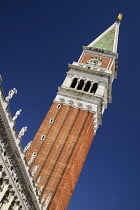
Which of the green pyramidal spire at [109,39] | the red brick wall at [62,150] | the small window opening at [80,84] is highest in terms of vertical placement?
the green pyramidal spire at [109,39]

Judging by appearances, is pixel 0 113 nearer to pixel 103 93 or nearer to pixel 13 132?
pixel 13 132

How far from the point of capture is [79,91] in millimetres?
47156

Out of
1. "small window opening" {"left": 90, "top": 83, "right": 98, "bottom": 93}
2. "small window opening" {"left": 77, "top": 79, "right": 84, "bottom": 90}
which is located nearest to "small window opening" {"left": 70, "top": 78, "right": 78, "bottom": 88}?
"small window opening" {"left": 77, "top": 79, "right": 84, "bottom": 90}

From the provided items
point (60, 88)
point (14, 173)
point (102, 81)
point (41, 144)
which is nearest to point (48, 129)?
point (41, 144)

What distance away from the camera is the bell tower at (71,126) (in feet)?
126

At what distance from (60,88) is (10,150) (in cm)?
2168

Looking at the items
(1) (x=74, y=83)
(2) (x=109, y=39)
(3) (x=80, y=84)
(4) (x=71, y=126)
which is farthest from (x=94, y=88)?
(2) (x=109, y=39)

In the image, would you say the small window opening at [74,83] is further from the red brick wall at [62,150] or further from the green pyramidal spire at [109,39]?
the green pyramidal spire at [109,39]

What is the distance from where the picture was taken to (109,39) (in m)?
59.0

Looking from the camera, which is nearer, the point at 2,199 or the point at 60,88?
the point at 2,199

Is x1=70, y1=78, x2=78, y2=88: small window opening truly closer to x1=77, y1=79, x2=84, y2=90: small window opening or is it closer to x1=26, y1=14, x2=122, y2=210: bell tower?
x1=26, y1=14, x2=122, y2=210: bell tower

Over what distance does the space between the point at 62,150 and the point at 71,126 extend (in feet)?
13.1

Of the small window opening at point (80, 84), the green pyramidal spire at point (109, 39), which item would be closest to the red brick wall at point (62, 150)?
the small window opening at point (80, 84)

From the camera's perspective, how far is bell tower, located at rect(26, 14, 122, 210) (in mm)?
38312
